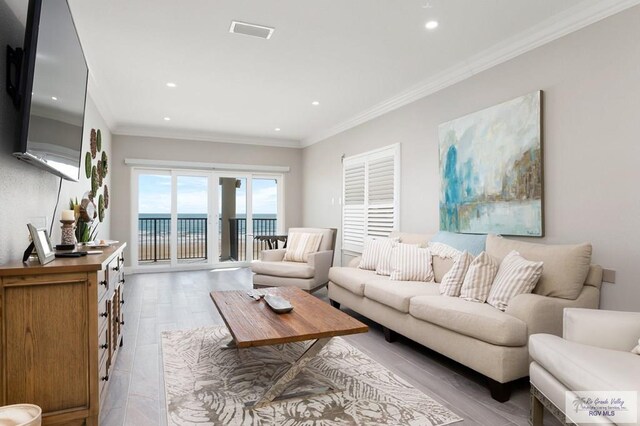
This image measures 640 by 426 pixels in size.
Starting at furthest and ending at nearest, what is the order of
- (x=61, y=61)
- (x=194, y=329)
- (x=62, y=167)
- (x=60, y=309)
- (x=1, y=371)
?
(x=194, y=329)
(x=62, y=167)
(x=61, y=61)
(x=60, y=309)
(x=1, y=371)

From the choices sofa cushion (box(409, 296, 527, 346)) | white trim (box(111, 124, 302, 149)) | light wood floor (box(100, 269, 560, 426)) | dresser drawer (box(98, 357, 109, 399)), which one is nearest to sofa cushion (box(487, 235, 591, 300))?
sofa cushion (box(409, 296, 527, 346))

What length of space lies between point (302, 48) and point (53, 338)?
286 cm

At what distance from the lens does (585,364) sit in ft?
5.17

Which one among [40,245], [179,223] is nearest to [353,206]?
[179,223]

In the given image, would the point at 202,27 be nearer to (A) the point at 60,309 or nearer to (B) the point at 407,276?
(A) the point at 60,309

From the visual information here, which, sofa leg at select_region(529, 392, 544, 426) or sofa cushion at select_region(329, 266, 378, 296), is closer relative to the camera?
sofa leg at select_region(529, 392, 544, 426)

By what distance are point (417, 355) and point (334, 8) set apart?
9.05ft

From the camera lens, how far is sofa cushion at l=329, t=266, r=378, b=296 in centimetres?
366

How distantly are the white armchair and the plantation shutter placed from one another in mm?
2931

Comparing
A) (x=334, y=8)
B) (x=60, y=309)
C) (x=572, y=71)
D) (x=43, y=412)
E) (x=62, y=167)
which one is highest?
(x=334, y=8)

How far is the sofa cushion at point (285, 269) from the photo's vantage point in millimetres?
4746

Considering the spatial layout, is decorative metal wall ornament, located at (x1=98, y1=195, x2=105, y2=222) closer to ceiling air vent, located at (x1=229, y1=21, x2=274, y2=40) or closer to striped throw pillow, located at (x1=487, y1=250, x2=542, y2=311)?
ceiling air vent, located at (x1=229, y1=21, x2=274, y2=40)

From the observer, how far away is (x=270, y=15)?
2.79 metres

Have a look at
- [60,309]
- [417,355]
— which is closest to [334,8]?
[60,309]
